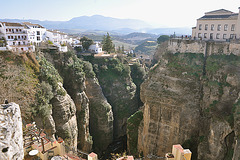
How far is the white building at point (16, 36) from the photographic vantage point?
96.9 feet

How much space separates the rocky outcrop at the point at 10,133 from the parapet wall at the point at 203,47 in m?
21.9

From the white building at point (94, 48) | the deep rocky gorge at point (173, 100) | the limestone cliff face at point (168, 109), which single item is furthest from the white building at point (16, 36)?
the limestone cliff face at point (168, 109)

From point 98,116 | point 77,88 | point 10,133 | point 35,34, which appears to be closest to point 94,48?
point 35,34

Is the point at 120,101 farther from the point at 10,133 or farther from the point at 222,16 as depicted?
the point at 10,133

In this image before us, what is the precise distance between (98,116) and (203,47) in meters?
23.1

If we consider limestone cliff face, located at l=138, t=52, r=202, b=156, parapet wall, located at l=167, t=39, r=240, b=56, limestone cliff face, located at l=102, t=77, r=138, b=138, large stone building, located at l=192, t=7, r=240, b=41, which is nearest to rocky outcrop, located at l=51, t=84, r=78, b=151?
limestone cliff face, located at l=138, t=52, r=202, b=156

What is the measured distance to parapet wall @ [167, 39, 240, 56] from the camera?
65.8 feet

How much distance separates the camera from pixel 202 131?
65.3ft

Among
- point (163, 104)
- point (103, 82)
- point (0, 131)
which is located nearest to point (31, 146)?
point (0, 131)

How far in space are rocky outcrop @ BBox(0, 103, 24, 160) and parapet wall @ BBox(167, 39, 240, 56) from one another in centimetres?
2187

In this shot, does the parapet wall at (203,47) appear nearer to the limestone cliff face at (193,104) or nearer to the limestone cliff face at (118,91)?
the limestone cliff face at (193,104)

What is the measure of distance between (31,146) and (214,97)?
690 inches

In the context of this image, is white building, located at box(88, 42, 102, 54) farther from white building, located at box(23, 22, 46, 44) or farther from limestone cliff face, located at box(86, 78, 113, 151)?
limestone cliff face, located at box(86, 78, 113, 151)

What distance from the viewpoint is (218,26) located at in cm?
2348
